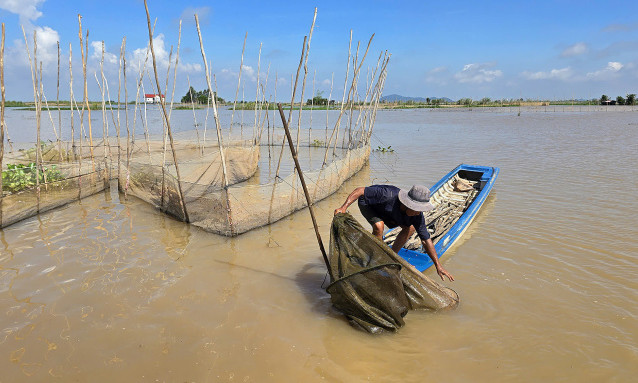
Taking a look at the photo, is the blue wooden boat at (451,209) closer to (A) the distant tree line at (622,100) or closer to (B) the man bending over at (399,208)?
(B) the man bending over at (399,208)

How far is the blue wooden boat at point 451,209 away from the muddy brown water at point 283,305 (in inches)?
11.1

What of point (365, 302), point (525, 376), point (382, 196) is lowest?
point (525, 376)

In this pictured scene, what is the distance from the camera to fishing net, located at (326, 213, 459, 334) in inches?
106

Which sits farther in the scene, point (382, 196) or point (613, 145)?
point (613, 145)

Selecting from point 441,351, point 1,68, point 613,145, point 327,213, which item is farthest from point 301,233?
point 613,145

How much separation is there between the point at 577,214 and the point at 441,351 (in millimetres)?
4030

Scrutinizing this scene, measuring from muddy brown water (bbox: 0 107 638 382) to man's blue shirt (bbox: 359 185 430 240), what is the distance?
2.44 feet

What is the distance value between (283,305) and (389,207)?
1.26 metres

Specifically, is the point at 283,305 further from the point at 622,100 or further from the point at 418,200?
the point at 622,100

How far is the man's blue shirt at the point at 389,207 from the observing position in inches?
123

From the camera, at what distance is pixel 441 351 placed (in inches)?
103

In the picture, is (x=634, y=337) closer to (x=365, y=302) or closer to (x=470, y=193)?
(x=365, y=302)

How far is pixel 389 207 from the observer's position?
3.25 m

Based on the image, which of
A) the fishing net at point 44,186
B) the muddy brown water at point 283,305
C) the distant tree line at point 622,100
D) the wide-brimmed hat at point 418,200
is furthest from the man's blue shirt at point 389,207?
the distant tree line at point 622,100
